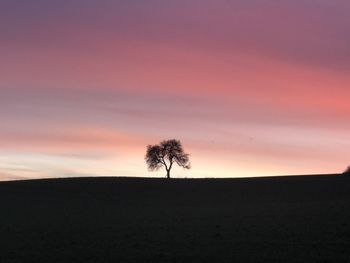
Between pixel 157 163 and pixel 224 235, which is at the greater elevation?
pixel 157 163

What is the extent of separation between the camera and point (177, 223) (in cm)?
3428

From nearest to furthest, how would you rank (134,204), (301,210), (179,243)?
(179,243), (301,210), (134,204)

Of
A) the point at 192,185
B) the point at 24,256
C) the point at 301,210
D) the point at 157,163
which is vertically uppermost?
the point at 157,163

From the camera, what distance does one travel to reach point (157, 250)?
2427cm

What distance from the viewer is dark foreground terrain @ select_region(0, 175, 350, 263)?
2348cm

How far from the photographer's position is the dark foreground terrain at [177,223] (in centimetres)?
2348

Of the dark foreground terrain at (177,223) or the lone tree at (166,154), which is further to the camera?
the lone tree at (166,154)

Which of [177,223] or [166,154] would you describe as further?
[166,154]

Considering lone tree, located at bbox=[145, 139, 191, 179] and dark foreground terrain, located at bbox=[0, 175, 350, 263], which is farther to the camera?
lone tree, located at bbox=[145, 139, 191, 179]

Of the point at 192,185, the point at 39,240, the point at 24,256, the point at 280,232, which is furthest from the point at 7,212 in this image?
the point at 192,185

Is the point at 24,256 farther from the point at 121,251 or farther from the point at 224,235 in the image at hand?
the point at 224,235

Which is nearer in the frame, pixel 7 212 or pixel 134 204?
pixel 7 212

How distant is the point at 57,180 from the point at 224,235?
49815 mm

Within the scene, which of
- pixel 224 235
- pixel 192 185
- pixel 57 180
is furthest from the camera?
pixel 57 180
